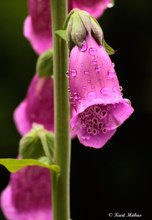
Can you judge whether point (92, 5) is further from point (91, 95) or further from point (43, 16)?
point (91, 95)

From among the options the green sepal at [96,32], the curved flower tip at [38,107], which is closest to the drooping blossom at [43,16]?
the curved flower tip at [38,107]

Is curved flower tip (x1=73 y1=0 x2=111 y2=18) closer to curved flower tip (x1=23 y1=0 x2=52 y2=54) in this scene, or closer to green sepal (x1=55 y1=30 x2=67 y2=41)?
curved flower tip (x1=23 y1=0 x2=52 y2=54)

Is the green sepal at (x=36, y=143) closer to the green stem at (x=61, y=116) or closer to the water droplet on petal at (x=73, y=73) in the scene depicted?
the green stem at (x=61, y=116)

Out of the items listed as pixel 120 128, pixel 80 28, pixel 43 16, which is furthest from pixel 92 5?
pixel 120 128

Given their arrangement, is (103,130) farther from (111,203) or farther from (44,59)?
(111,203)

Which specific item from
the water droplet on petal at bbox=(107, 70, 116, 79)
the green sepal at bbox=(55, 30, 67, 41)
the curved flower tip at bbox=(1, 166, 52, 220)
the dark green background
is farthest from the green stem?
the dark green background
